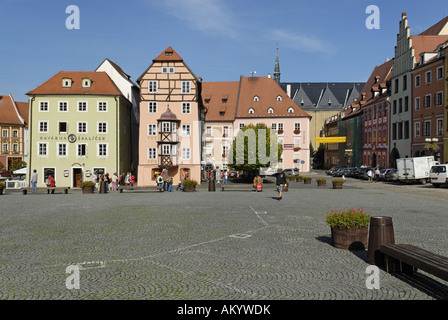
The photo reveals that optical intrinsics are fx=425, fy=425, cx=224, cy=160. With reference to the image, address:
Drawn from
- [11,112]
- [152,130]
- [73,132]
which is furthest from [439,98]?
[11,112]

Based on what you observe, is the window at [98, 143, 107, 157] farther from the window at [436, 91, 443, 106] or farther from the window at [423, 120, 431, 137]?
the window at [436, 91, 443, 106]

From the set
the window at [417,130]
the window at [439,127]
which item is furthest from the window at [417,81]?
the window at [439,127]

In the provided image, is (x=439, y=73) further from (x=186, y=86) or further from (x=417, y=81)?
(x=186, y=86)

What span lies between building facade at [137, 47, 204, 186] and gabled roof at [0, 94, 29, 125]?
3900 cm

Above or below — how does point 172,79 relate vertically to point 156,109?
above

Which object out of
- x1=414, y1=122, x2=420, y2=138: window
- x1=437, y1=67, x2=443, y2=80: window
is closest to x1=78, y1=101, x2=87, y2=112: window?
x1=414, y1=122, x2=420, y2=138: window

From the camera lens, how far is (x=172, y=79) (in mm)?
47312

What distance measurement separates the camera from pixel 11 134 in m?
74.8

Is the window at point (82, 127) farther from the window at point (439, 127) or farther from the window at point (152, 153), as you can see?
the window at point (439, 127)

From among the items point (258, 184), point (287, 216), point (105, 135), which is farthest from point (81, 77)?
point (287, 216)

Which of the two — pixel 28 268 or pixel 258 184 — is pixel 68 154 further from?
pixel 28 268

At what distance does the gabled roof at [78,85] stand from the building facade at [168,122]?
12.6 ft
